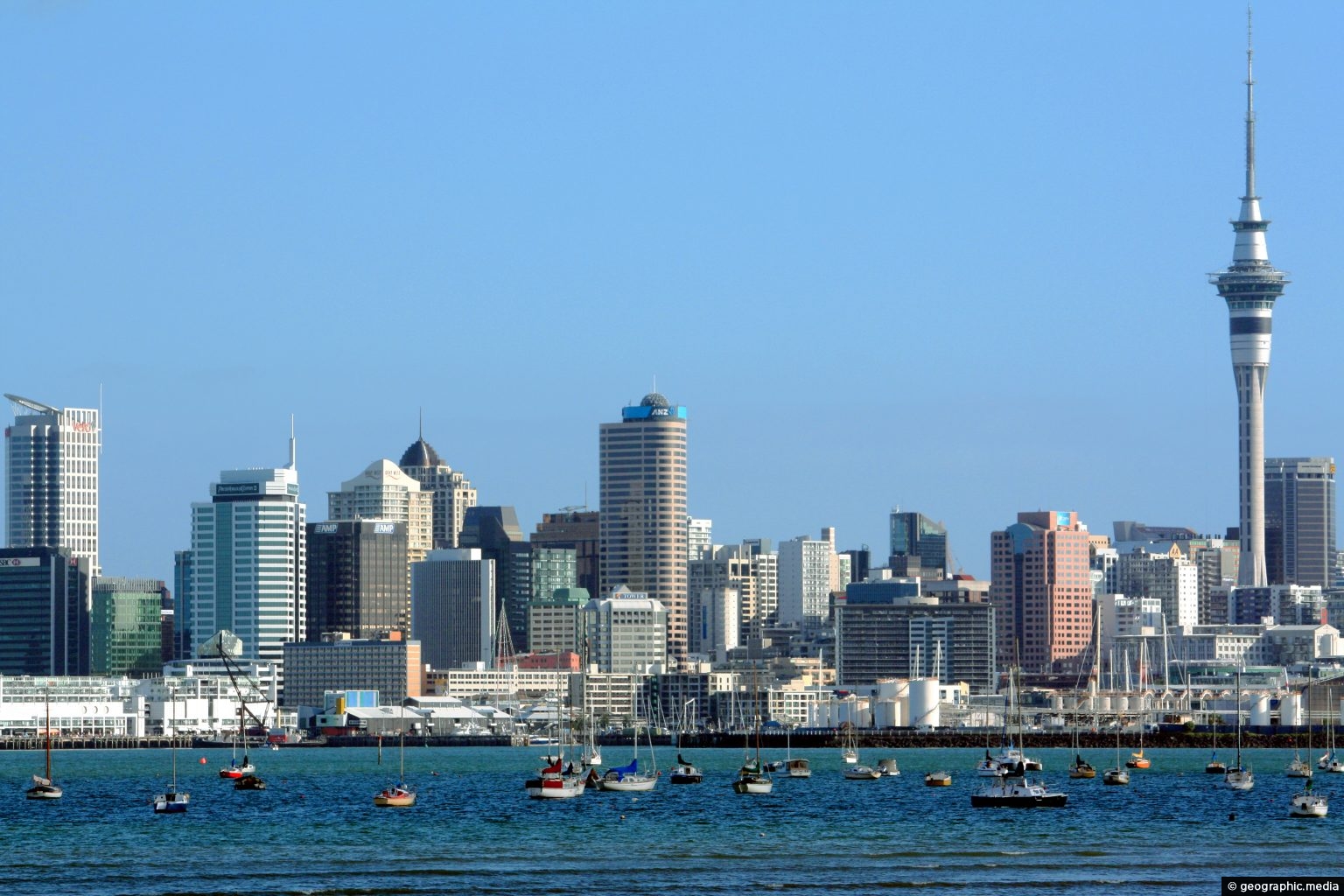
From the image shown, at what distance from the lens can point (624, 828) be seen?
12094cm

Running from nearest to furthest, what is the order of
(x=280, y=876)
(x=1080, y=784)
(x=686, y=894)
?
(x=686, y=894) → (x=280, y=876) → (x=1080, y=784)

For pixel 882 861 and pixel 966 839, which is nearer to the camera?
pixel 882 861

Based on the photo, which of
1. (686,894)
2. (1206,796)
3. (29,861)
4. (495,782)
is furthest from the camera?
(495,782)

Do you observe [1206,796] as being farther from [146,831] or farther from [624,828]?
[146,831]

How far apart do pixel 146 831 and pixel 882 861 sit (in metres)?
40.3

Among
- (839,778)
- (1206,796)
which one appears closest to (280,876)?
(1206,796)

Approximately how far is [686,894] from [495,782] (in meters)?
98.6

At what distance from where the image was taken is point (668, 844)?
11162 centimetres

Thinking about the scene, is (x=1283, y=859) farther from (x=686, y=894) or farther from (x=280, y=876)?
(x=280, y=876)

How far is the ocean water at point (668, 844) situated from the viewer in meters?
93.9

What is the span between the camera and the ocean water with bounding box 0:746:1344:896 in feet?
308

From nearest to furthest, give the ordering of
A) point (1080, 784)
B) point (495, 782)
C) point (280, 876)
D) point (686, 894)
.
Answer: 1. point (686, 894)
2. point (280, 876)
3. point (1080, 784)
4. point (495, 782)

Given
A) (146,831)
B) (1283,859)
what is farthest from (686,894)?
(146,831)

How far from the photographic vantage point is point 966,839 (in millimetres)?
112500
